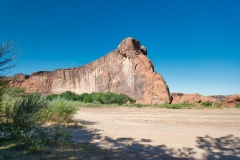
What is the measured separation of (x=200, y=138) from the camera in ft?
26.0

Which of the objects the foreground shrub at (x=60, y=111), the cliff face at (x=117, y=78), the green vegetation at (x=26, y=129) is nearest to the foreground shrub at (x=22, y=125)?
the green vegetation at (x=26, y=129)

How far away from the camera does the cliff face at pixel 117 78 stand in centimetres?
5409

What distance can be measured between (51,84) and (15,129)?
71.8 meters

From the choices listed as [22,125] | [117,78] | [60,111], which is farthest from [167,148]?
[117,78]

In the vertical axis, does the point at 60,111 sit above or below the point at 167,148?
above

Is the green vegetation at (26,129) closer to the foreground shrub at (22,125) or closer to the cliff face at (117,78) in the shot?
the foreground shrub at (22,125)

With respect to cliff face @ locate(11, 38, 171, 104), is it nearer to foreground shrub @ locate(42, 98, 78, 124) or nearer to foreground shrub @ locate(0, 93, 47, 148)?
foreground shrub @ locate(42, 98, 78, 124)

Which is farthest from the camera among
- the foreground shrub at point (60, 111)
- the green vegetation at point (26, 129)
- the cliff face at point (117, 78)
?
the cliff face at point (117, 78)

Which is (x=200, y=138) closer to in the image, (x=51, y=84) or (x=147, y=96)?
(x=147, y=96)

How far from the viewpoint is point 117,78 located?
61438 millimetres

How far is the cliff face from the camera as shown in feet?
177

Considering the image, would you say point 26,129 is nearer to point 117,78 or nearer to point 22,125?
point 22,125

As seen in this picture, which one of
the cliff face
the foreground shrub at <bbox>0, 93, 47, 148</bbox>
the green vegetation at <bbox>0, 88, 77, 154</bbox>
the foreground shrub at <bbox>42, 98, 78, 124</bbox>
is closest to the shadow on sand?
the green vegetation at <bbox>0, 88, 77, 154</bbox>

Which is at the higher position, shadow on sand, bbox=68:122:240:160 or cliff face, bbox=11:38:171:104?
cliff face, bbox=11:38:171:104
